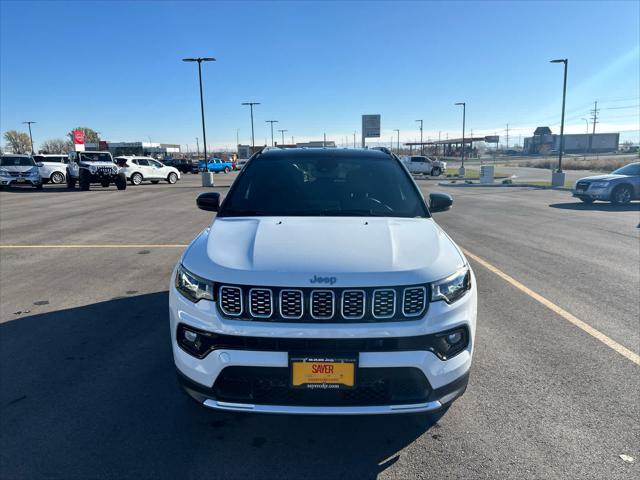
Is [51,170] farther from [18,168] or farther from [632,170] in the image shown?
[632,170]

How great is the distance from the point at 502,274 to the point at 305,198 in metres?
4.04

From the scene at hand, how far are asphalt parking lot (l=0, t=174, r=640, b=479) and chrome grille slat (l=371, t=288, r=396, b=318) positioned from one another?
0.90 meters

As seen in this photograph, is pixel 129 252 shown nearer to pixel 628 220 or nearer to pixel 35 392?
pixel 35 392

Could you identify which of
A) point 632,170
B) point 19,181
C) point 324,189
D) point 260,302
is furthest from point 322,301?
point 19,181

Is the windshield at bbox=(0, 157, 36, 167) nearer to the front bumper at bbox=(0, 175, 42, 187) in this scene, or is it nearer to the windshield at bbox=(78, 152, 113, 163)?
the front bumper at bbox=(0, 175, 42, 187)

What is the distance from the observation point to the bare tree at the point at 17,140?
10844 centimetres

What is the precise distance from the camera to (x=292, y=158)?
4324 mm

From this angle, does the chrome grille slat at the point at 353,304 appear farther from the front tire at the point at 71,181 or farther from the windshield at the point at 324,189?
the front tire at the point at 71,181

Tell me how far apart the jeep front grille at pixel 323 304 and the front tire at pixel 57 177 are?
99.3 ft

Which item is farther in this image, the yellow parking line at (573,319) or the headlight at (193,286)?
the yellow parking line at (573,319)

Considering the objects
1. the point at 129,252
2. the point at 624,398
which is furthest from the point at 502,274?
the point at 129,252

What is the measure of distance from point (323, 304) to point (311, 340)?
0.20m

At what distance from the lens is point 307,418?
3031mm

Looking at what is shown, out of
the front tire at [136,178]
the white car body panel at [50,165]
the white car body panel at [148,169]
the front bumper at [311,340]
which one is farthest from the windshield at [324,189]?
the white car body panel at [50,165]
